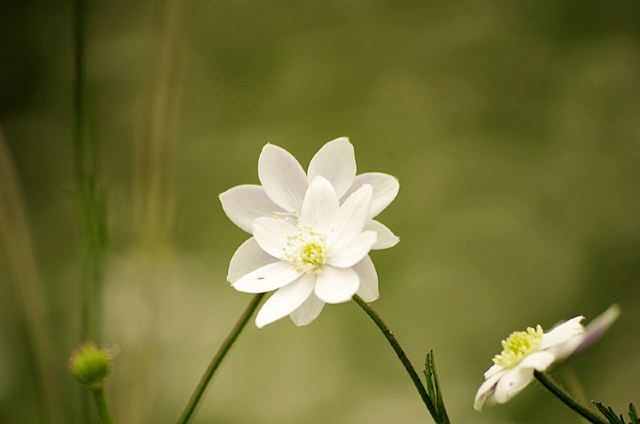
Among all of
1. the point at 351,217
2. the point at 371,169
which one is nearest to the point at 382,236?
the point at 351,217

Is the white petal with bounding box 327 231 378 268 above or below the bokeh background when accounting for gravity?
below

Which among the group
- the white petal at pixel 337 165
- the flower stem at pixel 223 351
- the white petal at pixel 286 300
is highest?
the white petal at pixel 337 165

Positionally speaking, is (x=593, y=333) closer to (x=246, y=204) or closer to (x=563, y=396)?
(x=563, y=396)

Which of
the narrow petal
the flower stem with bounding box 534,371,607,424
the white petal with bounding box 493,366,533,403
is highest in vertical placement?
the narrow petal


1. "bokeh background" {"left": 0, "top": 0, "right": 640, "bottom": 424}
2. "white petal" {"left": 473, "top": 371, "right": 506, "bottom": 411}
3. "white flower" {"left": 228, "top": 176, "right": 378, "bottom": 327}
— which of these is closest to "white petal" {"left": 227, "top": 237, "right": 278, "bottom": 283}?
"white flower" {"left": 228, "top": 176, "right": 378, "bottom": 327}

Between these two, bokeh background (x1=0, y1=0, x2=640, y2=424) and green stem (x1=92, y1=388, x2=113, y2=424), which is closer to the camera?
green stem (x1=92, y1=388, x2=113, y2=424)

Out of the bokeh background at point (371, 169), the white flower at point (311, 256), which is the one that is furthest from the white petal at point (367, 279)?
the bokeh background at point (371, 169)

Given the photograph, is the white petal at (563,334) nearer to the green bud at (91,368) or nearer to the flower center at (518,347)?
the flower center at (518,347)

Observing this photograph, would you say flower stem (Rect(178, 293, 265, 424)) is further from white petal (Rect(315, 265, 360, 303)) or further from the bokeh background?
the bokeh background
